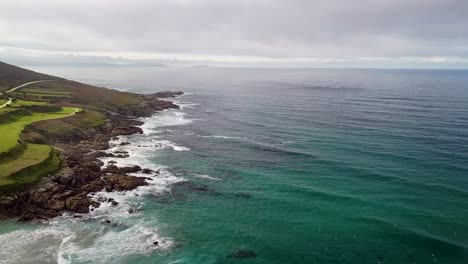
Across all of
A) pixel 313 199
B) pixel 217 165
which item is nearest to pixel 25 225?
pixel 217 165

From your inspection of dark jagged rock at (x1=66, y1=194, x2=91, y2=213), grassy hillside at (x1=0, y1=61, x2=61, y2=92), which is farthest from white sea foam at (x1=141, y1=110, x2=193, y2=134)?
grassy hillside at (x1=0, y1=61, x2=61, y2=92)

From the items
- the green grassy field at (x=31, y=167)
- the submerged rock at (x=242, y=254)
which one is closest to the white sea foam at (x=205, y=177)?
the submerged rock at (x=242, y=254)

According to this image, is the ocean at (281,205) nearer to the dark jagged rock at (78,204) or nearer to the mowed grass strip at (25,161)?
the dark jagged rock at (78,204)

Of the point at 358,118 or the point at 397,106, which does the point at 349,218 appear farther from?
the point at 397,106

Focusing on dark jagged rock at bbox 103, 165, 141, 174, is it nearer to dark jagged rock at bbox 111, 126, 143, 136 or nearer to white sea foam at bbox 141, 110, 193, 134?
dark jagged rock at bbox 111, 126, 143, 136

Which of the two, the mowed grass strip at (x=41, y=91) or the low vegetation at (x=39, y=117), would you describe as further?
the mowed grass strip at (x=41, y=91)

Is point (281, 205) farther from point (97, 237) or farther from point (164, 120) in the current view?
Answer: point (164, 120)
